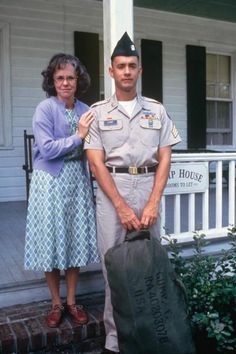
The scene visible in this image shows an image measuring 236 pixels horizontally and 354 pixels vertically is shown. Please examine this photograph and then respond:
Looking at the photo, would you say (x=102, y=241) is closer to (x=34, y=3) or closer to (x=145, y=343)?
(x=145, y=343)

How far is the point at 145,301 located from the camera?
2.14 m

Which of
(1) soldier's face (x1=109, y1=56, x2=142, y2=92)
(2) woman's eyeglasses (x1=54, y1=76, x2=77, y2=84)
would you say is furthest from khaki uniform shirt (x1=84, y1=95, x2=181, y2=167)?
(2) woman's eyeglasses (x1=54, y1=76, x2=77, y2=84)

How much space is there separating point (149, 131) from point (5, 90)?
4.18m

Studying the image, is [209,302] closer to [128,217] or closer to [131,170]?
[128,217]

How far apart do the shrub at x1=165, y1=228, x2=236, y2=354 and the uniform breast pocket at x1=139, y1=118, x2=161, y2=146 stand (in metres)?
0.88

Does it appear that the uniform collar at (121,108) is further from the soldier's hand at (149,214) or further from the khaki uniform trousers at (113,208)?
the soldier's hand at (149,214)

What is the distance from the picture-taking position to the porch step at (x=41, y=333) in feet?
8.21

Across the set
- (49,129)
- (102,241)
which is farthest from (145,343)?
(49,129)

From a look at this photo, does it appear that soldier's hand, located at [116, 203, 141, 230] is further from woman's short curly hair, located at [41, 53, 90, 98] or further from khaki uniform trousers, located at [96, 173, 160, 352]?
woman's short curly hair, located at [41, 53, 90, 98]

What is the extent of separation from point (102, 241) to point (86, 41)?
4.67m

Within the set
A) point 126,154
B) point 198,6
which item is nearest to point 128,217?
point 126,154

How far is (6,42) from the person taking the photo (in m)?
5.93

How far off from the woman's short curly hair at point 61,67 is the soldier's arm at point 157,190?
25.1 inches

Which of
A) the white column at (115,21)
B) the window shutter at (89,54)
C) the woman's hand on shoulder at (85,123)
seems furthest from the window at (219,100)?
the woman's hand on shoulder at (85,123)
